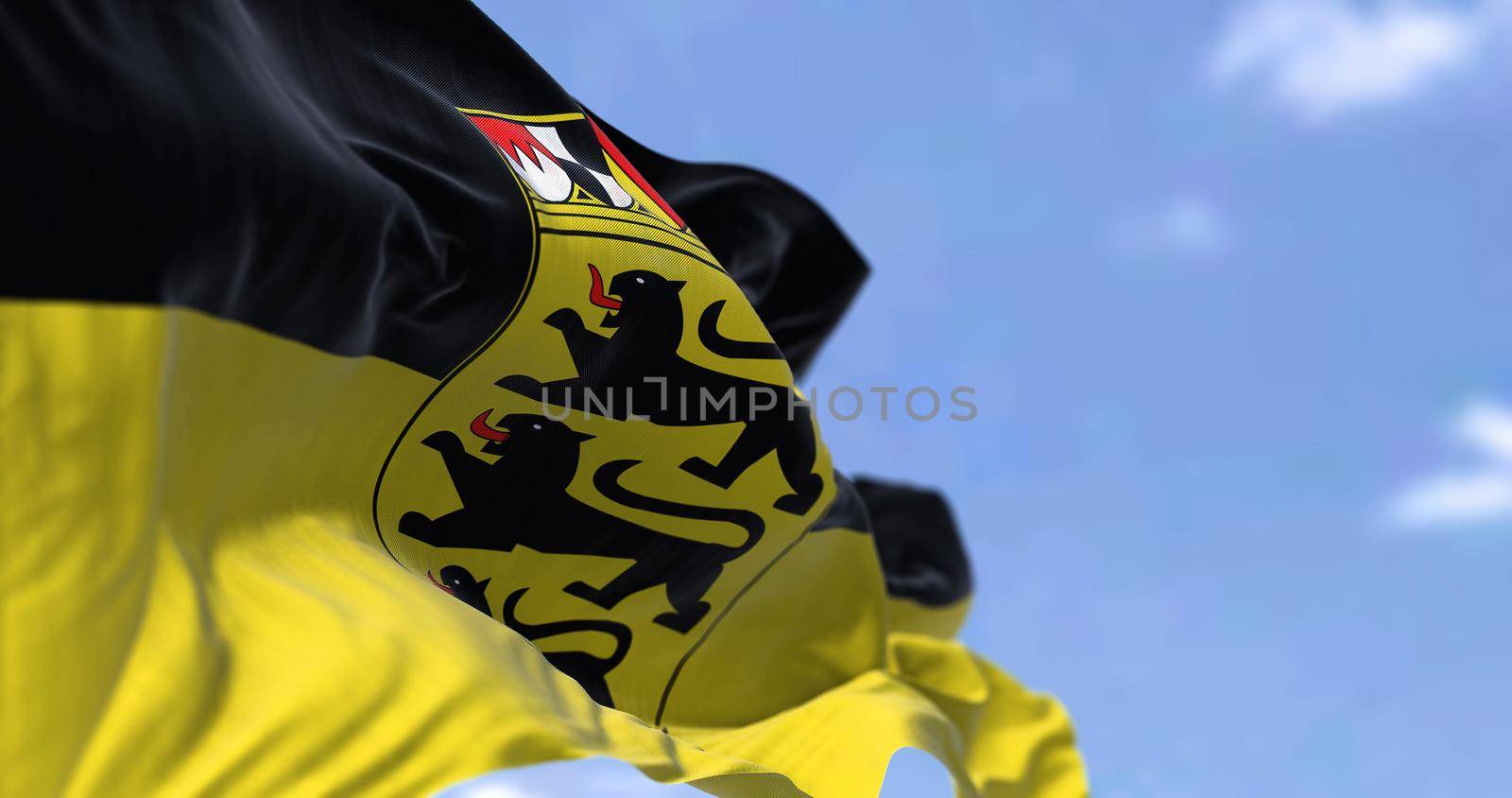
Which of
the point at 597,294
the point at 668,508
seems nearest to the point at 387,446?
the point at 597,294

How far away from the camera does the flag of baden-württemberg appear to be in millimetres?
830

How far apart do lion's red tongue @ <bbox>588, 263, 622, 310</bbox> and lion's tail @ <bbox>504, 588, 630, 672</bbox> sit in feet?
1.44

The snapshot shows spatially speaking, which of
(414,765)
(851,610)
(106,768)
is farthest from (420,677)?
(851,610)

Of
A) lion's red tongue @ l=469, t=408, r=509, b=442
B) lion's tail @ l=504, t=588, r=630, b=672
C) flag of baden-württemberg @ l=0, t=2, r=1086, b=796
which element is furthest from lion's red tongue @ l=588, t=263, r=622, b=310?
lion's tail @ l=504, t=588, r=630, b=672

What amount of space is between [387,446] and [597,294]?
344 millimetres

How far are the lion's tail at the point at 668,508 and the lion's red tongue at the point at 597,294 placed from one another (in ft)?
0.80

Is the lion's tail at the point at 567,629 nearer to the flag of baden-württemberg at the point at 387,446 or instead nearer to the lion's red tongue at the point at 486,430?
the flag of baden-württemberg at the point at 387,446

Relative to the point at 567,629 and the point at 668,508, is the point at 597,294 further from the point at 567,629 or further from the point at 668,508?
the point at 567,629

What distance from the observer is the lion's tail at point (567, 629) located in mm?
1653

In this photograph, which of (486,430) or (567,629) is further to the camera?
(567,629)

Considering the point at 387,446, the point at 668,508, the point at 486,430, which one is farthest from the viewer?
the point at 668,508

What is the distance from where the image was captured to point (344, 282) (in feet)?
3.64

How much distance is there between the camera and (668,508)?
1.74 meters

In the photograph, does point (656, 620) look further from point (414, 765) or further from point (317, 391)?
point (414, 765)
